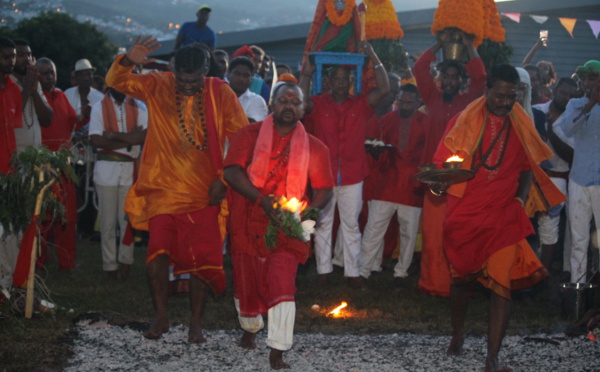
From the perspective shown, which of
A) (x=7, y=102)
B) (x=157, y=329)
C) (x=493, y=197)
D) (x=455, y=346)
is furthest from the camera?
(x=7, y=102)

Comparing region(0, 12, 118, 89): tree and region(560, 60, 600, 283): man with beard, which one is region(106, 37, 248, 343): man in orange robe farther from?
region(0, 12, 118, 89): tree

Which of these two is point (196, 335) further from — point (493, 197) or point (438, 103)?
point (438, 103)

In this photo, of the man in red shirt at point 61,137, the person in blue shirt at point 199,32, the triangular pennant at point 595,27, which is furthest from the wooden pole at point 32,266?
the triangular pennant at point 595,27

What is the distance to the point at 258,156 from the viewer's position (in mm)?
6480

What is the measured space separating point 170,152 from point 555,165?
524 centimetres

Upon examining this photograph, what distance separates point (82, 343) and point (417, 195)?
15.6 ft

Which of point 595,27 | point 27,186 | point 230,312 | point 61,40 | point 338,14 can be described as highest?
point 595,27

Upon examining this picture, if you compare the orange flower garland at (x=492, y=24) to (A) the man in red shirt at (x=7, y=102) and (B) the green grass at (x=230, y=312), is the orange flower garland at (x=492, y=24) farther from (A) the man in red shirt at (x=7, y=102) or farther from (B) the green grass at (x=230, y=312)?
(A) the man in red shirt at (x=7, y=102)

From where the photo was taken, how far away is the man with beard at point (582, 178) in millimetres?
8602

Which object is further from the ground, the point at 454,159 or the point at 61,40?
the point at 61,40

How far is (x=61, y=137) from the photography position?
10461 millimetres

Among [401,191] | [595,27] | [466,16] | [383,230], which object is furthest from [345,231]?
[595,27]

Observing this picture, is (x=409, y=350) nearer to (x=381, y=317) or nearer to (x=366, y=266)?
(x=381, y=317)

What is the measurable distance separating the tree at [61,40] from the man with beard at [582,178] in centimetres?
1909
